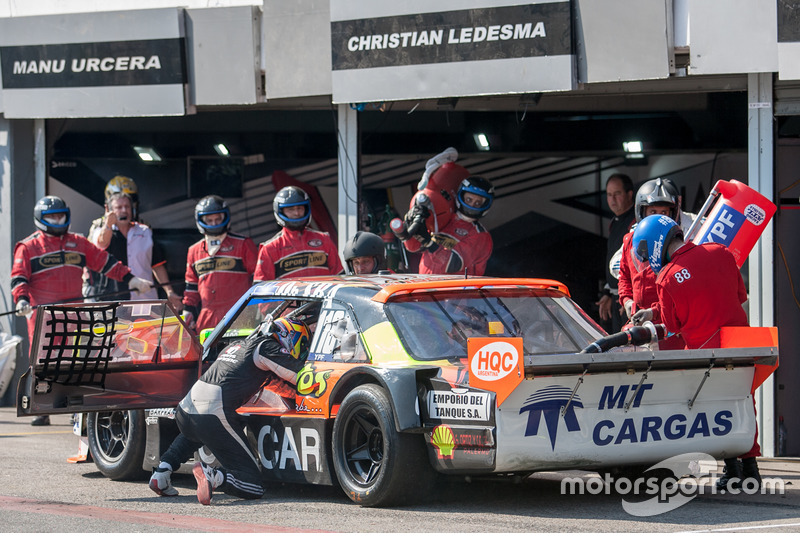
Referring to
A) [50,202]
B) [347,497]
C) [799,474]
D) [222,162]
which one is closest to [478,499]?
[347,497]

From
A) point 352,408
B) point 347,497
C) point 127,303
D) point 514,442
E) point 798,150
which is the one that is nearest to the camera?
point 514,442

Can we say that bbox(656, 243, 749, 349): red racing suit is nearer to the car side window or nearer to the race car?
the race car

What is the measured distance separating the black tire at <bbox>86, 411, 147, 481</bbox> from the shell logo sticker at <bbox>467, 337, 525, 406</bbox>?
2.92 meters

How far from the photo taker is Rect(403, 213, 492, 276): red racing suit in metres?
11.2

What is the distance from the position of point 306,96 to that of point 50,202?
2.87 metres

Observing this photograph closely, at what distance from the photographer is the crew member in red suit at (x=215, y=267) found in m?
11.8

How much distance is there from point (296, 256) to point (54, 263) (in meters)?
2.73

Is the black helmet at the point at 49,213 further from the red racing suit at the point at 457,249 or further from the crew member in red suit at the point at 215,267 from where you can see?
the red racing suit at the point at 457,249

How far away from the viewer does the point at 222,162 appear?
16438 millimetres

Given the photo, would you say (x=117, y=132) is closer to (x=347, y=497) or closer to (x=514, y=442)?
(x=347, y=497)

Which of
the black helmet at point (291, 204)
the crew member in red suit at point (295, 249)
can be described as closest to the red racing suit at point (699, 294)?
the crew member in red suit at point (295, 249)

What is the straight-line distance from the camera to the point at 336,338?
7352mm

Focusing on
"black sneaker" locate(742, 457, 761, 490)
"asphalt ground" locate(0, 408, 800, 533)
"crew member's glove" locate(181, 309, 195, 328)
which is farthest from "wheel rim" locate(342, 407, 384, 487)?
"crew member's glove" locate(181, 309, 195, 328)

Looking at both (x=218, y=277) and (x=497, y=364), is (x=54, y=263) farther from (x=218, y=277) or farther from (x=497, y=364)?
(x=497, y=364)
